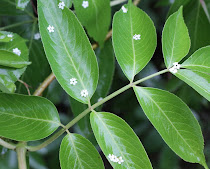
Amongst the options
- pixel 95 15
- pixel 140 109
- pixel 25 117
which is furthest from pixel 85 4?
pixel 140 109

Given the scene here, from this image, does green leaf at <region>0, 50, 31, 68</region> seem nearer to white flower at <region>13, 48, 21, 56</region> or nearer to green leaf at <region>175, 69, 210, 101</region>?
white flower at <region>13, 48, 21, 56</region>

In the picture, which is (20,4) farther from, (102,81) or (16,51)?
(102,81)

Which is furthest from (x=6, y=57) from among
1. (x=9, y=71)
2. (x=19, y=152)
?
(x=19, y=152)

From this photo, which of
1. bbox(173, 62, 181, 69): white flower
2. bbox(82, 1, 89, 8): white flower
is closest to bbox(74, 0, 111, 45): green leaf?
bbox(82, 1, 89, 8): white flower

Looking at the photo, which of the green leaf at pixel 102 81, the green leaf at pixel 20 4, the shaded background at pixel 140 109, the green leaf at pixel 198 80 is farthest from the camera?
the shaded background at pixel 140 109

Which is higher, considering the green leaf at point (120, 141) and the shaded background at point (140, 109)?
the shaded background at point (140, 109)

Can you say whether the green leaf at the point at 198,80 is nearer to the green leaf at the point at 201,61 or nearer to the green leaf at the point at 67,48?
the green leaf at the point at 201,61

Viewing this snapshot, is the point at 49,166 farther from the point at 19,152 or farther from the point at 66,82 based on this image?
the point at 66,82

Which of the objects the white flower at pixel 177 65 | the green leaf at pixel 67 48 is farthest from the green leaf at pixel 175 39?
the green leaf at pixel 67 48
